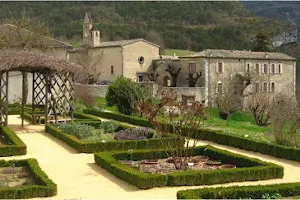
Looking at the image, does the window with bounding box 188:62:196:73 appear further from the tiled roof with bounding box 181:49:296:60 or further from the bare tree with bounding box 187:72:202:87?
the tiled roof with bounding box 181:49:296:60

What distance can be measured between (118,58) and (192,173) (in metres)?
34.0

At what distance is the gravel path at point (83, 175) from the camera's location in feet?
31.8

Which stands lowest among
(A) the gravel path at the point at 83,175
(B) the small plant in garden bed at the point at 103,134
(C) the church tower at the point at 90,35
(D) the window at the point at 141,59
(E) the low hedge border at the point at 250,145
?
(A) the gravel path at the point at 83,175

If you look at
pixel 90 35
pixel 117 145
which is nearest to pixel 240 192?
pixel 117 145

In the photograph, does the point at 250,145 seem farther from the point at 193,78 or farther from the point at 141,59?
the point at 141,59

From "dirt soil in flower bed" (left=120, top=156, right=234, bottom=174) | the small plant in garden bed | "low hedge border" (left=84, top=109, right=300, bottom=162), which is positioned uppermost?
the small plant in garden bed

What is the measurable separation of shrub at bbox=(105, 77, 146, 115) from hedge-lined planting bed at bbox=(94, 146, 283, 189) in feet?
42.2

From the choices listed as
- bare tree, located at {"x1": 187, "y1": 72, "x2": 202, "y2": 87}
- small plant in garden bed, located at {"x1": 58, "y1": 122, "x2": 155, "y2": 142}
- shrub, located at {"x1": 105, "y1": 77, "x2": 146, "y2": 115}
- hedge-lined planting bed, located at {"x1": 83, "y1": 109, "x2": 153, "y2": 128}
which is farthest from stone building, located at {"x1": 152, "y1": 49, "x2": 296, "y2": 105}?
small plant in garden bed, located at {"x1": 58, "y1": 122, "x2": 155, "y2": 142}

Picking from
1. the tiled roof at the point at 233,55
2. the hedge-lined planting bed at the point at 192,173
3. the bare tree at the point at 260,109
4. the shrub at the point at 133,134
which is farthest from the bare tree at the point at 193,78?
the hedge-lined planting bed at the point at 192,173

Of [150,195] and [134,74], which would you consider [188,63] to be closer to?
[134,74]

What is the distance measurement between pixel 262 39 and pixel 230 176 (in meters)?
50.4

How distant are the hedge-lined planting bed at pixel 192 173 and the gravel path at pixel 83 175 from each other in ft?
0.52

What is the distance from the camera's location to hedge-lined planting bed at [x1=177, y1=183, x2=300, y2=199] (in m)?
8.59

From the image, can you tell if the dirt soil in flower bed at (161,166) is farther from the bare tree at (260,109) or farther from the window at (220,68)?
the window at (220,68)
